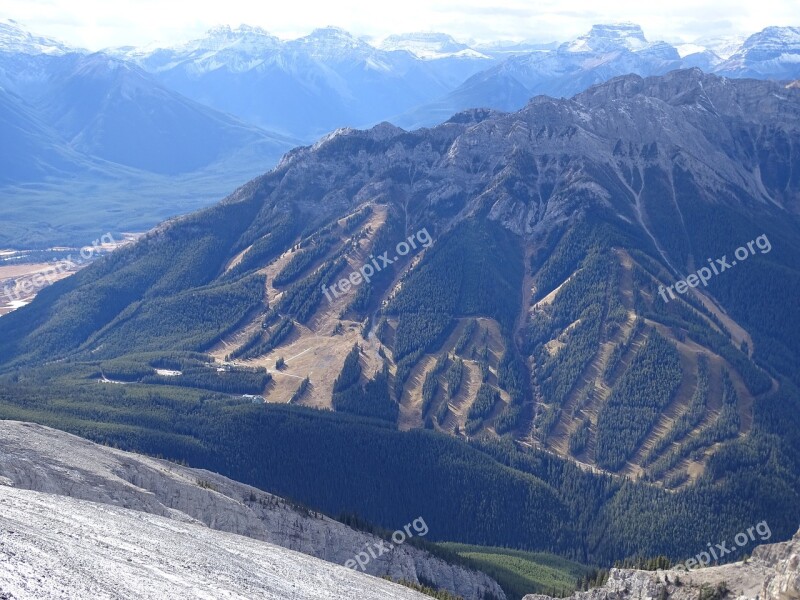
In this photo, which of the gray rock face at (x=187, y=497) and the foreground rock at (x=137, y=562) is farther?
the gray rock face at (x=187, y=497)

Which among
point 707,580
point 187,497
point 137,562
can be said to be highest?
point 137,562

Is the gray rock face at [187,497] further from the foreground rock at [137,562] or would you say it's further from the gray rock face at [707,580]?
the gray rock face at [707,580]

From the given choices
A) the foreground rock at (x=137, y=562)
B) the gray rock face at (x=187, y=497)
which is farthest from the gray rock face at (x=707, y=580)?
the gray rock face at (x=187, y=497)

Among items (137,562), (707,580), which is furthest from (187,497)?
(707,580)

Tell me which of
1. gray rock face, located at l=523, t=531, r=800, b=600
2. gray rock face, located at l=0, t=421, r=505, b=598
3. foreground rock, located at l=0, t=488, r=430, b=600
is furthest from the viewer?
gray rock face, located at l=0, t=421, r=505, b=598

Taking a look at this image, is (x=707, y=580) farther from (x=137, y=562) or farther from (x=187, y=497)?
(x=187, y=497)

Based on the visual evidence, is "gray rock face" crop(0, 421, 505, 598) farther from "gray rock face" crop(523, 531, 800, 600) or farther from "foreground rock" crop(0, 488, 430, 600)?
"gray rock face" crop(523, 531, 800, 600)

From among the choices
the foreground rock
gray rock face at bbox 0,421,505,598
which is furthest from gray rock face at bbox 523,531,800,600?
gray rock face at bbox 0,421,505,598
